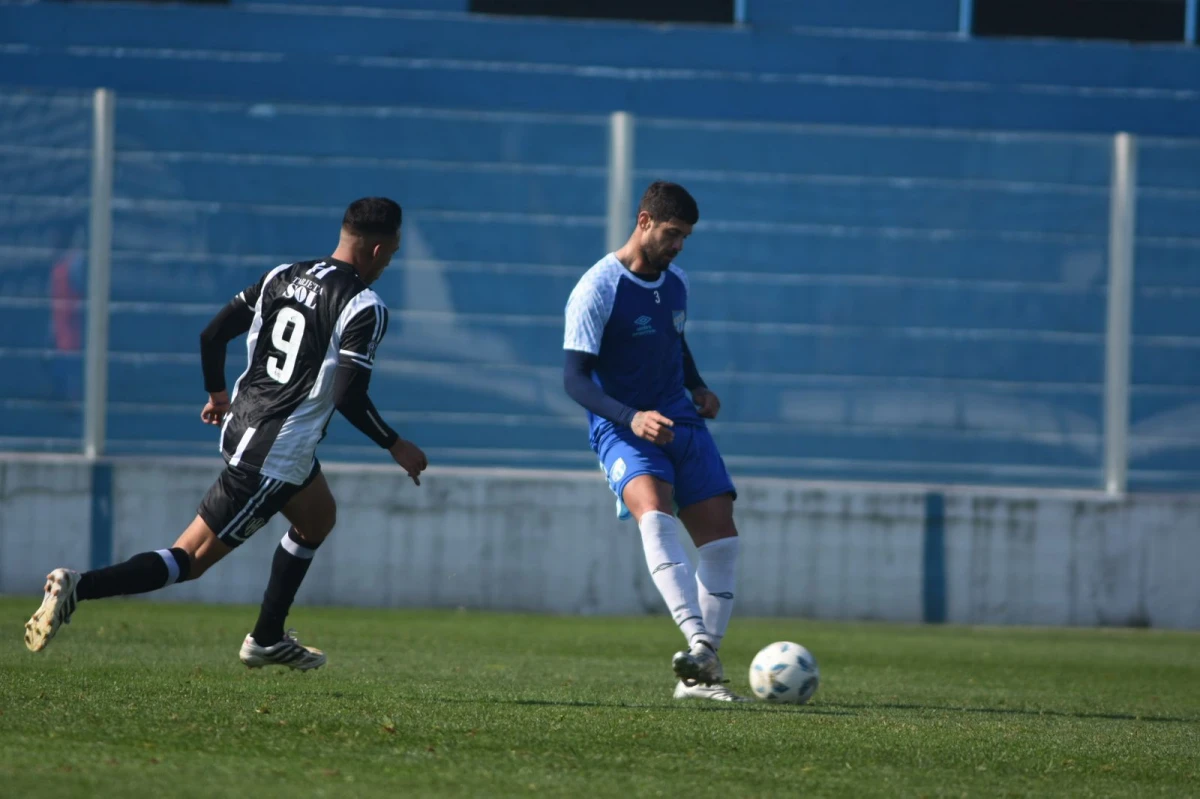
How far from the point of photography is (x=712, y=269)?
38.0 ft

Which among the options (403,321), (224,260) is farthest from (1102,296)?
(224,260)

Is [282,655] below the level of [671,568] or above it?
below

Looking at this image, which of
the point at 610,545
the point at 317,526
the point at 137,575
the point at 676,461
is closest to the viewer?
the point at 137,575

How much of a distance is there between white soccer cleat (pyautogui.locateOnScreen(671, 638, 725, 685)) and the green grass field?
0.34 ft

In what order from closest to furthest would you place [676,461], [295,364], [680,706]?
[680,706], [295,364], [676,461]

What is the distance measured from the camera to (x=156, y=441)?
11172 mm

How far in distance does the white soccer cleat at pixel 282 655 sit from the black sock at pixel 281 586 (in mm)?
23

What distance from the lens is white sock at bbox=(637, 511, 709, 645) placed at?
19.2 ft

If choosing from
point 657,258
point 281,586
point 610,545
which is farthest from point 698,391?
point 610,545

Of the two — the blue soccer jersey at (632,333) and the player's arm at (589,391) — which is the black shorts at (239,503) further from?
the blue soccer jersey at (632,333)

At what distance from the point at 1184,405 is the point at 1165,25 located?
16.9 feet

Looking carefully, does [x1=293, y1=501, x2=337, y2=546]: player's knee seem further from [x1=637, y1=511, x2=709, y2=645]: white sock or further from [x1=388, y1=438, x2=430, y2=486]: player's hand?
[x1=637, y1=511, x2=709, y2=645]: white sock

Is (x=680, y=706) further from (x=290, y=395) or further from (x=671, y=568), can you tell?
(x=290, y=395)

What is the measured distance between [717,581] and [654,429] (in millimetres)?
766
